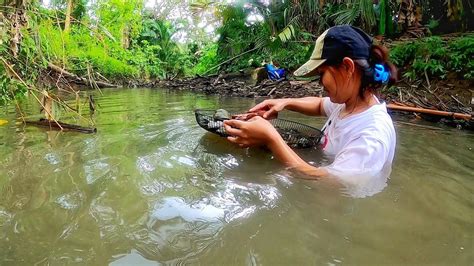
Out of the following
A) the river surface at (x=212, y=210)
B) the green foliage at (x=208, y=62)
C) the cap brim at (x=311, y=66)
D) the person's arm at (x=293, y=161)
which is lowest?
the river surface at (x=212, y=210)

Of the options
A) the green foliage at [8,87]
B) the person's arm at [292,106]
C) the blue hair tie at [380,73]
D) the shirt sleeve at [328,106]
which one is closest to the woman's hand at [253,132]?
the blue hair tie at [380,73]

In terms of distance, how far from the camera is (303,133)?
110 inches

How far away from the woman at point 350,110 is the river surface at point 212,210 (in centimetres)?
14

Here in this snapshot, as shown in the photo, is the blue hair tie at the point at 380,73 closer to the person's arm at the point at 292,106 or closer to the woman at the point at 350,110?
the woman at the point at 350,110

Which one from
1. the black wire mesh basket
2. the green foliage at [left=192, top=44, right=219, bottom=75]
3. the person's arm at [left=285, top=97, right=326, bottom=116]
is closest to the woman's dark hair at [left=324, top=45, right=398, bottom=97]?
the black wire mesh basket

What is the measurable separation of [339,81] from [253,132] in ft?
1.70

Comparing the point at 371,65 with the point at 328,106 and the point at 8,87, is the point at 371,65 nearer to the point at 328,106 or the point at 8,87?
the point at 328,106

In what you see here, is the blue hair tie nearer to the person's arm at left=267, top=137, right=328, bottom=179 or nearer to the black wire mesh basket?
the person's arm at left=267, top=137, right=328, bottom=179

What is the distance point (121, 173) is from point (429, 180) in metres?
1.74

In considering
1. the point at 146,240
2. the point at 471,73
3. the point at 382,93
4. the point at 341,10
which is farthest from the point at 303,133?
the point at 341,10

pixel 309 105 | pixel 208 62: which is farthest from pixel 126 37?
pixel 309 105

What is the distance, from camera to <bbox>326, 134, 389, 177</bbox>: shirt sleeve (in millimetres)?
1714

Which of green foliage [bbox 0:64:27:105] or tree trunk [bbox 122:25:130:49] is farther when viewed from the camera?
tree trunk [bbox 122:25:130:49]

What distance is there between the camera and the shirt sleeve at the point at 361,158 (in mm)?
1714
